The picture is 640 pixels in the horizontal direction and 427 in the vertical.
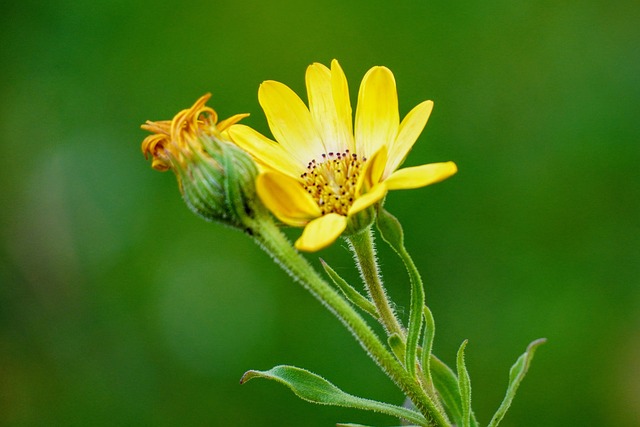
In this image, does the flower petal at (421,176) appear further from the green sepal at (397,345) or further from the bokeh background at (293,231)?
the bokeh background at (293,231)

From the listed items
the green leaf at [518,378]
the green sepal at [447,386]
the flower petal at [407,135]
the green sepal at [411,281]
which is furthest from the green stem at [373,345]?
the flower petal at [407,135]

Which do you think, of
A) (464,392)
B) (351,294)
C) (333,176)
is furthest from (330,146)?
(464,392)

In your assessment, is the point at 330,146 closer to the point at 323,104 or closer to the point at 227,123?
the point at 323,104

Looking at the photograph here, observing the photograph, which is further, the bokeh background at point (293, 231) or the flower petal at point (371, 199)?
the bokeh background at point (293, 231)

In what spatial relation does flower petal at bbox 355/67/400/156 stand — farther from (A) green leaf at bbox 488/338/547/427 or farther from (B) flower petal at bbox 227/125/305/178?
(A) green leaf at bbox 488/338/547/427

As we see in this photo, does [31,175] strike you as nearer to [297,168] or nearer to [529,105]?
[529,105]

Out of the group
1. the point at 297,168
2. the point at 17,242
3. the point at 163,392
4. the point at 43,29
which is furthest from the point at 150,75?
the point at 297,168
